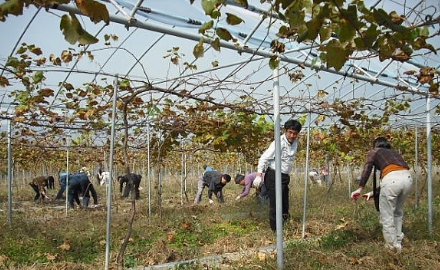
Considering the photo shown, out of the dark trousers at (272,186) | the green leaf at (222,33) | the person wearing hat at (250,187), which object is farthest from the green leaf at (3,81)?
the person wearing hat at (250,187)

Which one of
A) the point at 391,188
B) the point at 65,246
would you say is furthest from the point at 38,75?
the point at 391,188

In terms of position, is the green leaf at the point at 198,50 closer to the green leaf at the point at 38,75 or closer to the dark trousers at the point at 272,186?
the green leaf at the point at 38,75

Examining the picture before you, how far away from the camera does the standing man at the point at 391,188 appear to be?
4621mm

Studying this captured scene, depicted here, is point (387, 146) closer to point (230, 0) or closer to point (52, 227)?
point (230, 0)

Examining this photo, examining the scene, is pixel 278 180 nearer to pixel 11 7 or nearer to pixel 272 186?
pixel 272 186

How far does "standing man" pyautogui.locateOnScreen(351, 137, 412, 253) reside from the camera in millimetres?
4621

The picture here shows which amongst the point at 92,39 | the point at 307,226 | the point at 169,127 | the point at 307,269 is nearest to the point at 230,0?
the point at 92,39

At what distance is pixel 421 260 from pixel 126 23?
3.97 m

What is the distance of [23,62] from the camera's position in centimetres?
457

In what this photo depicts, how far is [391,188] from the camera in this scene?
182 inches

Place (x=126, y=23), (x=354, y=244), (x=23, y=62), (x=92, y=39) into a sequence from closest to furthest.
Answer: (x=92, y=39), (x=126, y=23), (x=23, y=62), (x=354, y=244)

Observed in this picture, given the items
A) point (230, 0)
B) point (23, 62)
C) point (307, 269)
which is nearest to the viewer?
point (230, 0)

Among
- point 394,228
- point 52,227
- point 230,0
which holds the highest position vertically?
point 230,0

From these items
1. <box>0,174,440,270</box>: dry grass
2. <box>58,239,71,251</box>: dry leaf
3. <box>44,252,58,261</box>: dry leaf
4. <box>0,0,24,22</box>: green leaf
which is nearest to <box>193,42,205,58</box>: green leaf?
<box>0,0,24,22</box>: green leaf
